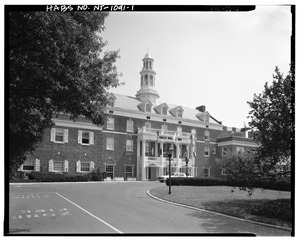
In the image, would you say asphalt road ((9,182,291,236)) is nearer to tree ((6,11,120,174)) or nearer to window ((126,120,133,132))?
tree ((6,11,120,174))

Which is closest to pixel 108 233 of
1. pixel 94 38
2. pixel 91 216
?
pixel 91 216

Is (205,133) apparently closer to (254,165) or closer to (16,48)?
(254,165)

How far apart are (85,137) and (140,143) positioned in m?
8.97

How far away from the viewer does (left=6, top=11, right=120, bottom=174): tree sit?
7102 mm

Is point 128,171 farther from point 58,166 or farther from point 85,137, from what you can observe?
point 58,166

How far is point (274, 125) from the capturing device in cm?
984

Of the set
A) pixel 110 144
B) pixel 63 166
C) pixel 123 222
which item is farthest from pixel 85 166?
pixel 123 222

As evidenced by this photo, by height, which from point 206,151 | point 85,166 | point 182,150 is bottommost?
point 85,166

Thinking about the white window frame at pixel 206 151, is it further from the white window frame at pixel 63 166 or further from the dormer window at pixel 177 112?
the white window frame at pixel 63 166

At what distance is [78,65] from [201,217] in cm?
562

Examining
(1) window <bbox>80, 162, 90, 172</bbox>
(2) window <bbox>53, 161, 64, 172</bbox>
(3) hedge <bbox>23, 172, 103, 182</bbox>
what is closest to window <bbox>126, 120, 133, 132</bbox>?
(1) window <bbox>80, 162, 90, 172</bbox>

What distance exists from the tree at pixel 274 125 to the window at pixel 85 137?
19879 millimetres

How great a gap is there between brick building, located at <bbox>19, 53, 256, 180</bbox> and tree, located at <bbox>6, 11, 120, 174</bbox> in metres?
17.3

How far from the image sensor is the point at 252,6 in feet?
23.6
